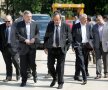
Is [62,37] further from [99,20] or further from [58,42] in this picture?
[99,20]

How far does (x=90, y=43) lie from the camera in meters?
13.0

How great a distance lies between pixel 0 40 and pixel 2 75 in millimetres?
1659

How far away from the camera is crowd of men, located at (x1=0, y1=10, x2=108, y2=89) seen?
11844mm

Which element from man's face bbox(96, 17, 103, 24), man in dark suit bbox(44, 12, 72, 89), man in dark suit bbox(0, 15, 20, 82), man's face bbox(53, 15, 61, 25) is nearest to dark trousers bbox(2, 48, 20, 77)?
man in dark suit bbox(0, 15, 20, 82)

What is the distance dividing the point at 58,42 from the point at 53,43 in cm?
14

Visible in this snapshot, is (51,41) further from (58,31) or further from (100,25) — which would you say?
(100,25)

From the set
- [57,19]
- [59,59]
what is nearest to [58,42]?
[59,59]

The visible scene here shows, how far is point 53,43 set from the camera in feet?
38.7

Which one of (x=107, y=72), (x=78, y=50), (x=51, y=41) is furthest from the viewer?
(x=107, y=72)

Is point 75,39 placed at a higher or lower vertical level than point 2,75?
higher

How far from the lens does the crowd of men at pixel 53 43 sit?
11.8 metres

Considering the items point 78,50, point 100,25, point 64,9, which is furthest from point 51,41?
point 64,9

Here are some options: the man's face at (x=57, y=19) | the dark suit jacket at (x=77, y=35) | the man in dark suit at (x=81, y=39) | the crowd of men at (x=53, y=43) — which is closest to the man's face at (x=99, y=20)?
the crowd of men at (x=53, y=43)

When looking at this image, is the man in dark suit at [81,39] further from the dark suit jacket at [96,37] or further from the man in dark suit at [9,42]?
the man in dark suit at [9,42]
